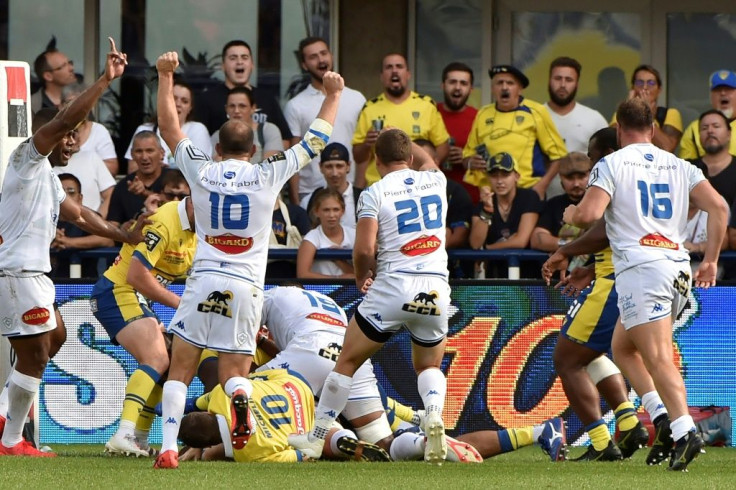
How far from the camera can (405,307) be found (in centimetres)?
929

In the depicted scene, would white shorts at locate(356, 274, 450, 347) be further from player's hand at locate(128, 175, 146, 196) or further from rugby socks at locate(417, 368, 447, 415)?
player's hand at locate(128, 175, 146, 196)

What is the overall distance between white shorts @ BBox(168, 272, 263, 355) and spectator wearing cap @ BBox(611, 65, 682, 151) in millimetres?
5630

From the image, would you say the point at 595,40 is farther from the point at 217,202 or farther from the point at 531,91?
the point at 217,202

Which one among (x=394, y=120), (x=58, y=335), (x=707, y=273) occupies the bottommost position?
(x=58, y=335)

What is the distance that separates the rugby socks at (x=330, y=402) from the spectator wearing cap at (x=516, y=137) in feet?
14.2

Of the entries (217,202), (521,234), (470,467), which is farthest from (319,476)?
(521,234)

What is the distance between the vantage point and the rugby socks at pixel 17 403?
32.1 feet

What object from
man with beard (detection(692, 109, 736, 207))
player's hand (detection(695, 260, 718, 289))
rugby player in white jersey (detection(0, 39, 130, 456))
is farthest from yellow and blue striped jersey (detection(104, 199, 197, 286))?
man with beard (detection(692, 109, 736, 207))

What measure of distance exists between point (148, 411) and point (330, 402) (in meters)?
1.51

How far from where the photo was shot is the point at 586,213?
8.80 metres

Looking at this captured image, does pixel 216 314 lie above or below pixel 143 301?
above

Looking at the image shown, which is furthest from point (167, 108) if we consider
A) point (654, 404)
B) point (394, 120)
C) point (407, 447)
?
point (394, 120)

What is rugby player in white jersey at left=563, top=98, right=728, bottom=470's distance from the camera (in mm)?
8766

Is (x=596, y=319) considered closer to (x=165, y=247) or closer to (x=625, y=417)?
(x=625, y=417)
